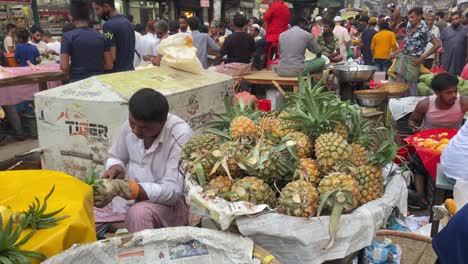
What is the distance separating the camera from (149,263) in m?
1.84

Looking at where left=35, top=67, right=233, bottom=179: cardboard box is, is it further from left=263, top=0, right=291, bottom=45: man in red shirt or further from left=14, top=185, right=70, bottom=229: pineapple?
left=263, top=0, right=291, bottom=45: man in red shirt

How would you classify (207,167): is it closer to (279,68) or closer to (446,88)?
(446,88)

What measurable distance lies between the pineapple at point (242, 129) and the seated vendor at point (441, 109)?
9.10 ft

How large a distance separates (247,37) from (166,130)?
192 inches

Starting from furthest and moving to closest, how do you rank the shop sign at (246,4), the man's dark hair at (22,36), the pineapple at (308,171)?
the shop sign at (246,4) < the man's dark hair at (22,36) < the pineapple at (308,171)

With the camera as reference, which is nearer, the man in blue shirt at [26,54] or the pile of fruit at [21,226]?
the pile of fruit at [21,226]

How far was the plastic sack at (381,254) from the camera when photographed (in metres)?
2.45

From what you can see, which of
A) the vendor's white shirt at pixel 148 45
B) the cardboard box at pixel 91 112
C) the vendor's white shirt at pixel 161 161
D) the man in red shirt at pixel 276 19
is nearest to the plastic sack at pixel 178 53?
the cardboard box at pixel 91 112

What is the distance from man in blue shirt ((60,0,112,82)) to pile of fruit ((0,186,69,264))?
329 cm

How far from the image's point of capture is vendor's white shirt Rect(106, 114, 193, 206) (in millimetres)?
2607

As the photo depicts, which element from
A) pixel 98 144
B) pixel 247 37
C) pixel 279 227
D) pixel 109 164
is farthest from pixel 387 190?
pixel 247 37

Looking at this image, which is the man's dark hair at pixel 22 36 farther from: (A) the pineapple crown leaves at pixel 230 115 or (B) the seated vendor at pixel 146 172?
(A) the pineapple crown leaves at pixel 230 115

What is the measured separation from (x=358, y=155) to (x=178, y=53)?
2850mm

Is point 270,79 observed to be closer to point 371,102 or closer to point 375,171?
point 371,102
